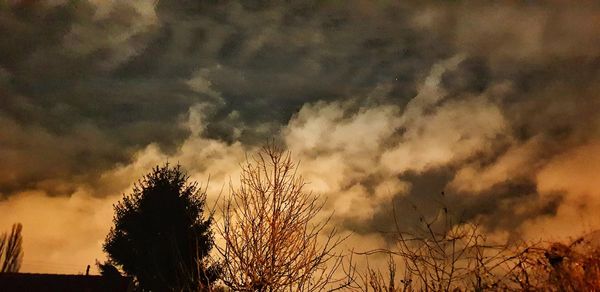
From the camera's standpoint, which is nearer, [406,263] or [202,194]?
[406,263]

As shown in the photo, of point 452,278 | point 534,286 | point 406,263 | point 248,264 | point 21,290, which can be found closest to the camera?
point 534,286

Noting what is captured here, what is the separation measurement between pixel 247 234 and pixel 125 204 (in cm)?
2141

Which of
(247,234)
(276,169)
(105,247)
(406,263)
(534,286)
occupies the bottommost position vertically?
(534,286)

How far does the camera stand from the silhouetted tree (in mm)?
25312

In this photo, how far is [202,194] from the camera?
30281mm

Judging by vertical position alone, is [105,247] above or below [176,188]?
below

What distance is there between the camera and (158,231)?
27094 millimetres

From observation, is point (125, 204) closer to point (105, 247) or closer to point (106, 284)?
point (105, 247)

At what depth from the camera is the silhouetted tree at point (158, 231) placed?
25312 millimetres

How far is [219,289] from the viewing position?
995cm

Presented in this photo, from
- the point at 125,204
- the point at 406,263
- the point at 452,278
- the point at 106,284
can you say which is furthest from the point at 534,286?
the point at 125,204

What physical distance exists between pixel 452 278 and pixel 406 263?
695mm

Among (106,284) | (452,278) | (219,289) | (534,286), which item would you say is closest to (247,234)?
(219,289)

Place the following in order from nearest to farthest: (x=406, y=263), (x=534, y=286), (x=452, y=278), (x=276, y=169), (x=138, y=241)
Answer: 1. (x=534, y=286)
2. (x=452, y=278)
3. (x=406, y=263)
4. (x=276, y=169)
5. (x=138, y=241)
